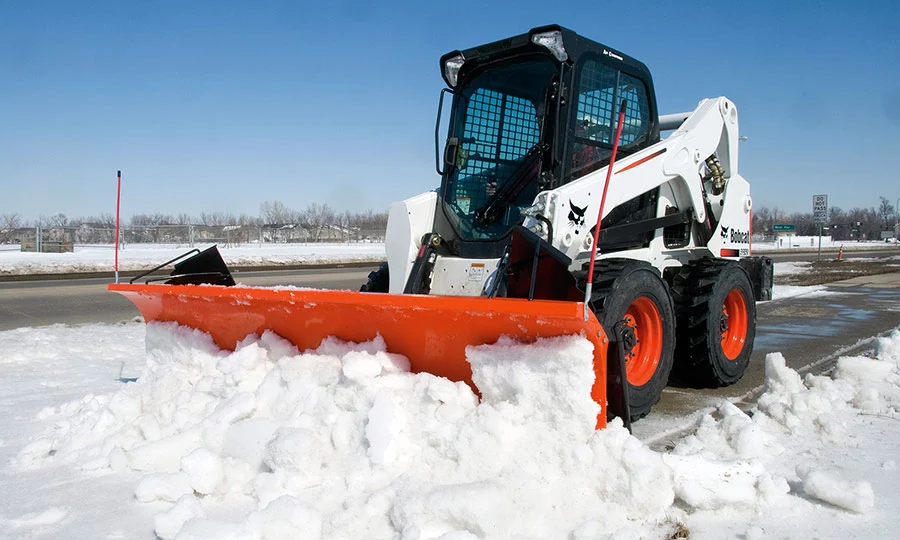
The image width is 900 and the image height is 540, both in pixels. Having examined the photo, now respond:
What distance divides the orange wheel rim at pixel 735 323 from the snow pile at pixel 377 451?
132 inches

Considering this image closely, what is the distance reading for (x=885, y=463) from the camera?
3.60m

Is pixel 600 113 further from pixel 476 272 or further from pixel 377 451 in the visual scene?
pixel 377 451

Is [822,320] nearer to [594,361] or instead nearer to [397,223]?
[397,223]

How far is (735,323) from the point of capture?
612cm

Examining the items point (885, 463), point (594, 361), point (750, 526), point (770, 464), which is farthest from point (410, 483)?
point (885, 463)

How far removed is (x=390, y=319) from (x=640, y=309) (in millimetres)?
Answer: 1689

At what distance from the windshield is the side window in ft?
0.84

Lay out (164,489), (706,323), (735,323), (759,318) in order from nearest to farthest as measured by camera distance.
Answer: (164,489) → (706,323) → (735,323) → (759,318)

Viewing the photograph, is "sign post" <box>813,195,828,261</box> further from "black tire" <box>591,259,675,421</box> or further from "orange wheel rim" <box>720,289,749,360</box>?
"black tire" <box>591,259,675,421</box>

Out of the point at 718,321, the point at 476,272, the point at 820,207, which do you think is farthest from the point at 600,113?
the point at 820,207

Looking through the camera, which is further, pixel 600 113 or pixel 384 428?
pixel 600 113

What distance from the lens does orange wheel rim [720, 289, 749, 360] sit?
6.04 metres

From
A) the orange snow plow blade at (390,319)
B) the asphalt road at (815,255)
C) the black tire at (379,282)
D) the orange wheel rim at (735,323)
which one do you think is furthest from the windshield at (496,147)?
the asphalt road at (815,255)

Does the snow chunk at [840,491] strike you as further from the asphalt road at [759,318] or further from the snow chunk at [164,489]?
the snow chunk at [164,489]
